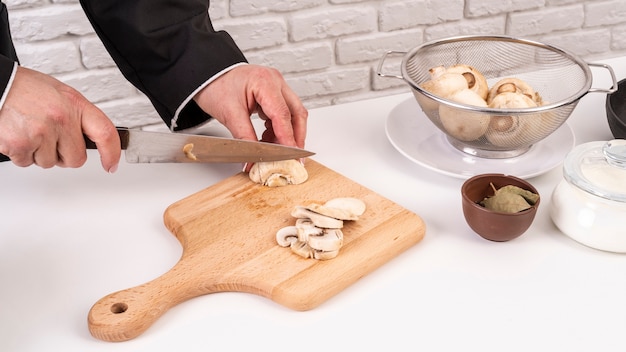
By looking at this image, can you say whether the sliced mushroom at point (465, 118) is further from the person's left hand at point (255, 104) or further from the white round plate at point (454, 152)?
the person's left hand at point (255, 104)

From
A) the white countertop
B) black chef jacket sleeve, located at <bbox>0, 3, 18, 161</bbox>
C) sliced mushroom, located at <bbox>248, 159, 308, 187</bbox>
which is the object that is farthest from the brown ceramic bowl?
black chef jacket sleeve, located at <bbox>0, 3, 18, 161</bbox>

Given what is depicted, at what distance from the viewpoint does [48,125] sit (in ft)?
2.81

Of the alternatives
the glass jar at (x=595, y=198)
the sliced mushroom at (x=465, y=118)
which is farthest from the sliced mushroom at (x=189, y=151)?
the glass jar at (x=595, y=198)

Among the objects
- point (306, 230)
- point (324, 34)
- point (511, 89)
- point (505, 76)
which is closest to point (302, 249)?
point (306, 230)

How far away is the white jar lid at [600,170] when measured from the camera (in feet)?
2.74

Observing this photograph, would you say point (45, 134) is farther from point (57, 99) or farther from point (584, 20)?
point (584, 20)

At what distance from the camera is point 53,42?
5.42 ft

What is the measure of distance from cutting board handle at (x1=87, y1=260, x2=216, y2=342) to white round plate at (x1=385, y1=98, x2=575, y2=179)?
1.28 ft

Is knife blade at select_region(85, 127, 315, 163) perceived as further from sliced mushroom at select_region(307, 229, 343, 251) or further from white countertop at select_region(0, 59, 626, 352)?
sliced mushroom at select_region(307, 229, 343, 251)

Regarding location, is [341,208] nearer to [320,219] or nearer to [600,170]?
[320,219]

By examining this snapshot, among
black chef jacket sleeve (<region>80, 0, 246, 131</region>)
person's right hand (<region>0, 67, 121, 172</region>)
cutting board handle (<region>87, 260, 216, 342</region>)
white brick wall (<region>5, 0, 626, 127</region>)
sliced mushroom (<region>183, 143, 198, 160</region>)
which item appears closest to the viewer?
cutting board handle (<region>87, 260, 216, 342</region>)

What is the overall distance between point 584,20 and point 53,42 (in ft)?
4.70

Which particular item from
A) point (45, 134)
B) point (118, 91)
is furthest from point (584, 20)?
point (45, 134)

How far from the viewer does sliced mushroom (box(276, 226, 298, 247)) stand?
34.0 inches
